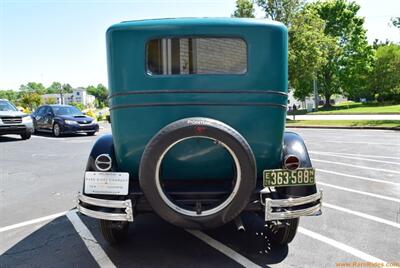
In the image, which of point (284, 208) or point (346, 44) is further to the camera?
point (346, 44)

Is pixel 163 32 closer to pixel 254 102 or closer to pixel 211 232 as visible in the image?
pixel 254 102

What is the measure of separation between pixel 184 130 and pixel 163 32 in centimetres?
106

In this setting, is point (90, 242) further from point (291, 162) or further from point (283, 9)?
point (283, 9)

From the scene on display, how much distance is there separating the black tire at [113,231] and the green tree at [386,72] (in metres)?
46.2

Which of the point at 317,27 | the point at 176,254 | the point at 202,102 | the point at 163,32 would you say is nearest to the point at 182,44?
the point at 163,32

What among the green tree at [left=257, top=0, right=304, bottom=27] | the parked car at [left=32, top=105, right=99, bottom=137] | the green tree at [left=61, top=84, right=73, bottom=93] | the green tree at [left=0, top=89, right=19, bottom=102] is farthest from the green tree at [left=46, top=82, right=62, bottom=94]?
the parked car at [left=32, top=105, right=99, bottom=137]

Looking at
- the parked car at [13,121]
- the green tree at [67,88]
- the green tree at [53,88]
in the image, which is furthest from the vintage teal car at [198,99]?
the green tree at [53,88]

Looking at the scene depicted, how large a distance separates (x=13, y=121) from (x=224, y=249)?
40.8 feet

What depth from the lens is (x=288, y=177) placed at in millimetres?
3250

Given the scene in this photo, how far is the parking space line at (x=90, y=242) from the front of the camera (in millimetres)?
3359

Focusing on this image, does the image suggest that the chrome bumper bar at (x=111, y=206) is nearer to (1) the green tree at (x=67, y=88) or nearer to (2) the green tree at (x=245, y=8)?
(2) the green tree at (x=245, y=8)

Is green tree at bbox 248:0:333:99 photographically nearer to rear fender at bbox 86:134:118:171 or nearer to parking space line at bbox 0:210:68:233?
parking space line at bbox 0:210:68:233

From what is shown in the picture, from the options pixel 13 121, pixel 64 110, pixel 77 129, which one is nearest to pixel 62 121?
pixel 77 129

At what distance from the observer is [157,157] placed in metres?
2.86
